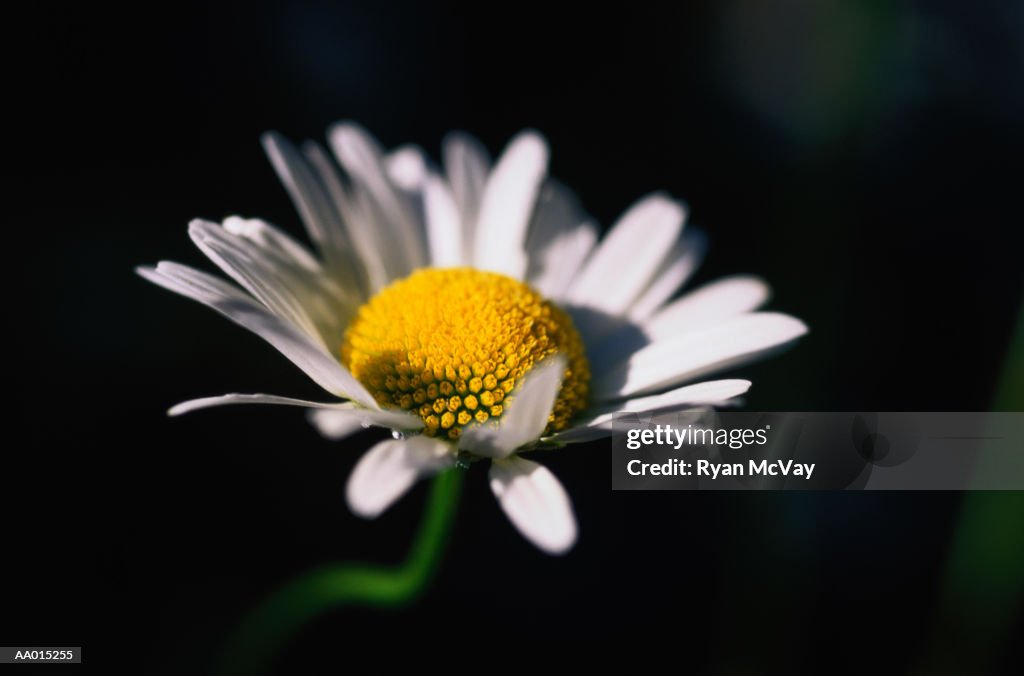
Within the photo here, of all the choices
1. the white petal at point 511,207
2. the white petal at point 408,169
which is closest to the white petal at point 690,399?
the white petal at point 511,207

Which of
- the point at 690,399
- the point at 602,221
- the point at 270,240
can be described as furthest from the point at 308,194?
the point at 602,221

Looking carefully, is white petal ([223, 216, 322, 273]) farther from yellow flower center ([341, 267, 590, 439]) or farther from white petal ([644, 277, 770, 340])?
white petal ([644, 277, 770, 340])

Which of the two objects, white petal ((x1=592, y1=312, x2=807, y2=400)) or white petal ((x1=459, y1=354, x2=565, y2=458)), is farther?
white petal ((x1=592, y1=312, x2=807, y2=400))

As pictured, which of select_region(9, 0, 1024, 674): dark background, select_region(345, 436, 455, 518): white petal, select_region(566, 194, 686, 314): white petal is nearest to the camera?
select_region(345, 436, 455, 518): white petal

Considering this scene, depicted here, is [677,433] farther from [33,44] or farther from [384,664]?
[33,44]

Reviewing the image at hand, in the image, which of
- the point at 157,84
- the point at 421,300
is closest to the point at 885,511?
the point at 421,300

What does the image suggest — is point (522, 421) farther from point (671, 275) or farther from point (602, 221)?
point (602, 221)

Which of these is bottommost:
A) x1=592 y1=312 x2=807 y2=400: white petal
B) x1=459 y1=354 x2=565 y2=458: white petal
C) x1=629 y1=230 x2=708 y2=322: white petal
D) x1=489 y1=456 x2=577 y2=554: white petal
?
x1=489 y1=456 x2=577 y2=554: white petal

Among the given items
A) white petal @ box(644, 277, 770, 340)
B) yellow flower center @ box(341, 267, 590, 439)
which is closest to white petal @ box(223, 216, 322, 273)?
yellow flower center @ box(341, 267, 590, 439)

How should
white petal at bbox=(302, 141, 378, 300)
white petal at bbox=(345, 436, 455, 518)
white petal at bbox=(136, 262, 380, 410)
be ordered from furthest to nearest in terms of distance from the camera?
white petal at bbox=(302, 141, 378, 300) < white petal at bbox=(136, 262, 380, 410) < white petal at bbox=(345, 436, 455, 518)
